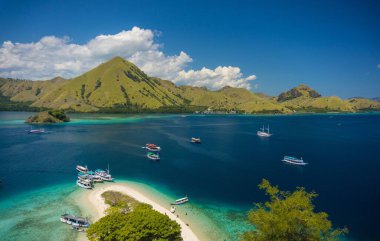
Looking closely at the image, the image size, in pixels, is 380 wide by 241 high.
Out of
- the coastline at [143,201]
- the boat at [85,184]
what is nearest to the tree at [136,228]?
the coastline at [143,201]

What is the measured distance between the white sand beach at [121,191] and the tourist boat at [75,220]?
3.92m

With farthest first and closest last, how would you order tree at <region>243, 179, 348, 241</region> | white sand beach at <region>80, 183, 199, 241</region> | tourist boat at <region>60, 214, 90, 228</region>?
tourist boat at <region>60, 214, 90, 228</region>
white sand beach at <region>80, 183, 199, 241</region>
tree at <region>243, 179, 348, 241</region>

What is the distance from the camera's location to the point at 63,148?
494ft

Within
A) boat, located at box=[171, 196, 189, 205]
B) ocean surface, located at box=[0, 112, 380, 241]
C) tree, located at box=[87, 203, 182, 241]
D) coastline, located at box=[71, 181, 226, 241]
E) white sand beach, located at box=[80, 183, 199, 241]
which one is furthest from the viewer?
boat, located at box=[171, 196, 189, 205]

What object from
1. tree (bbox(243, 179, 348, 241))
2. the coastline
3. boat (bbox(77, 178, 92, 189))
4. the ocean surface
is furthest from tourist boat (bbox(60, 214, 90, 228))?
tree (bbox(243, 179, 348, 241))

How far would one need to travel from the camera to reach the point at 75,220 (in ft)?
189

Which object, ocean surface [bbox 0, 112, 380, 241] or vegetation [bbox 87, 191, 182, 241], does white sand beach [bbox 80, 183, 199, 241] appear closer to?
ocean surface [bbox 0, 112, 380, 241]

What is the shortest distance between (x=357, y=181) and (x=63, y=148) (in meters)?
142

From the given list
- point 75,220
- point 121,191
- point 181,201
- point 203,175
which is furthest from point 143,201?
point 203,175

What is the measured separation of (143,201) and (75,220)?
17991 mm

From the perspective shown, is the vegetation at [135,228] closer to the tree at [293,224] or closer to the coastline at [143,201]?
the coastline at [143,201]

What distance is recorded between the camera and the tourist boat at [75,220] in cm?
5674

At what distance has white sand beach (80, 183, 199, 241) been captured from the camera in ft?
183

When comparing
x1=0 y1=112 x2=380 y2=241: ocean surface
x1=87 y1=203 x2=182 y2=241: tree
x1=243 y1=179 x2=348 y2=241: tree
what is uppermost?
x1=243 y1=179 x2=348 y2=241: tree
